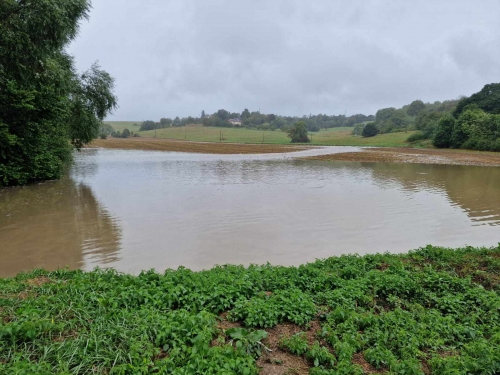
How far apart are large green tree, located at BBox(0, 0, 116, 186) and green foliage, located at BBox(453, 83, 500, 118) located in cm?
6629

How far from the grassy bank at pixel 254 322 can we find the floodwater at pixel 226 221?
2383 mm

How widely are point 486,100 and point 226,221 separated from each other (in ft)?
221

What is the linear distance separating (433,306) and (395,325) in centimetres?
121

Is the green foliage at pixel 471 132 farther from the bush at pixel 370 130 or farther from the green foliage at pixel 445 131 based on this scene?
the bush at pixel 370 130

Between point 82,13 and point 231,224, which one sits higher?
point 82,13

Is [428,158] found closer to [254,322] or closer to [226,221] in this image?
[226,221]

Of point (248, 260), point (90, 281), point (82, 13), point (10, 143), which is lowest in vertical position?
point (248, 260)

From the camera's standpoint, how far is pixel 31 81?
593 inches

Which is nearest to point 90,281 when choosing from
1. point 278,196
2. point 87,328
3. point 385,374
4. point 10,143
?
point 87,328

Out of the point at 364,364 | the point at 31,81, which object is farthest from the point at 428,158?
the point at 364,364

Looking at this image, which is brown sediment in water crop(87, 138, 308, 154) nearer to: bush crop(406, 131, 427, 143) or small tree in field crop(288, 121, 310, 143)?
small tree in field crop(288, 121, 310, 143)

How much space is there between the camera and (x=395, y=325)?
4.43 metres

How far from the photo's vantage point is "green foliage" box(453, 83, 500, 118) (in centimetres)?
5856

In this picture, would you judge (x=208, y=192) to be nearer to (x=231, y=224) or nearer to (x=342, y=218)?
(x=231, y=224)
